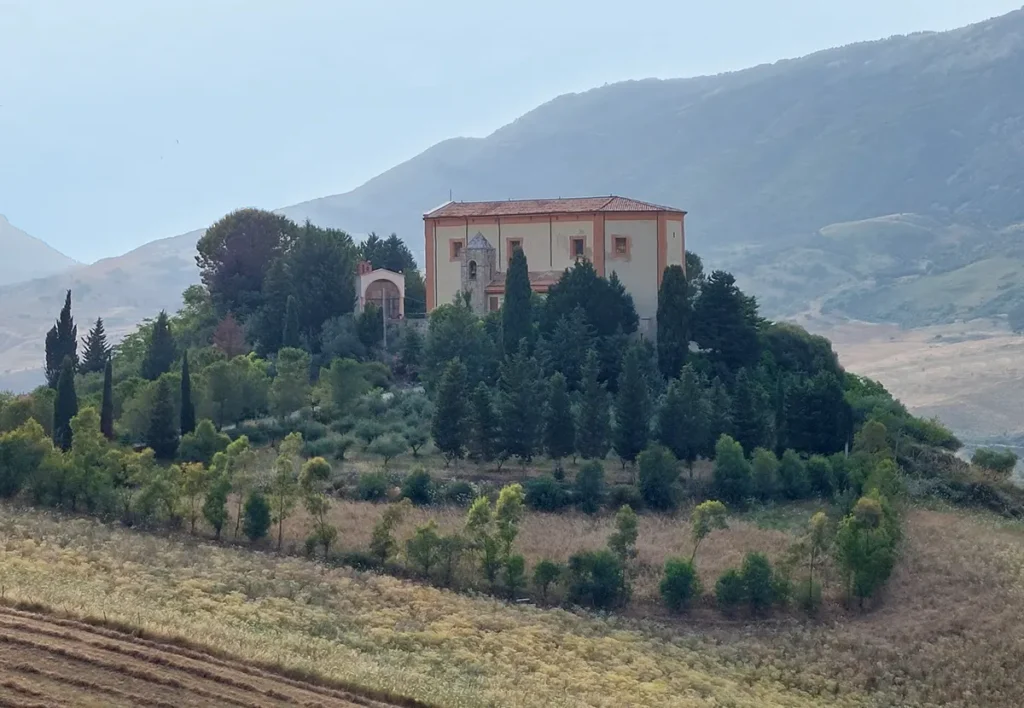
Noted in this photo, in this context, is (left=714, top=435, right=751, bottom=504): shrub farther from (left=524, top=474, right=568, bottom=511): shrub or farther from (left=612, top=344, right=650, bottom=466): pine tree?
(left=524, top=474, right=568, bottom=511): shrub

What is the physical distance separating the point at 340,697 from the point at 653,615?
1131 centimetres

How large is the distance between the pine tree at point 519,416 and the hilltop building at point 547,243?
10548mm

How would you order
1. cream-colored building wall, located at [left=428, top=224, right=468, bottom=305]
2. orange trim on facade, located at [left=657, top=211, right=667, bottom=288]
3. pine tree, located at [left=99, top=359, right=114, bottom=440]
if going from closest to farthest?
pine tree, located at [left=99, top=359, right=114, bottom=440] → orange trim on facade, located at [left=657, top=211, right=667, bottom=288] → cream-colored building wall, located at [left=428, top=224, right=468, bottom=305]

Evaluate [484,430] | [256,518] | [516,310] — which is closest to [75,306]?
[516,310]

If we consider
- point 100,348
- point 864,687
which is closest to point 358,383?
point 100,348

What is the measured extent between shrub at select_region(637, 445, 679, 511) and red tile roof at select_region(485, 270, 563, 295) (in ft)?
47.4

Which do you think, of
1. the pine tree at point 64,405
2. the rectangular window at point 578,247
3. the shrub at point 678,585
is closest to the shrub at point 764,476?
the shrub at point 678,585

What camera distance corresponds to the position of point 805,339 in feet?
160

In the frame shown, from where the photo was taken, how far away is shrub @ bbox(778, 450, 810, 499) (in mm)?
36812

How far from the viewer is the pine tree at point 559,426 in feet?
124

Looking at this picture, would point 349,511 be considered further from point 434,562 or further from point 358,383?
point 358,383

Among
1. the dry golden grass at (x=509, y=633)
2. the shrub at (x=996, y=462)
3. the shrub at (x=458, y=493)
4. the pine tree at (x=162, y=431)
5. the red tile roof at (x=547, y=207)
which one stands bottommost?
the dry golden grass at (x=509, y=633)

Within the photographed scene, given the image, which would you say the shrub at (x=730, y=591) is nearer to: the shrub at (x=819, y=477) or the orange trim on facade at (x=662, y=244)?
the shrub at (x=819, y=477)

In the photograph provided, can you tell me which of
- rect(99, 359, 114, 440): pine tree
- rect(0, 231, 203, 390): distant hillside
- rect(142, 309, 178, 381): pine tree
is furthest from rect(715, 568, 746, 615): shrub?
rect(0, 231, 203, 390): distant hillside
